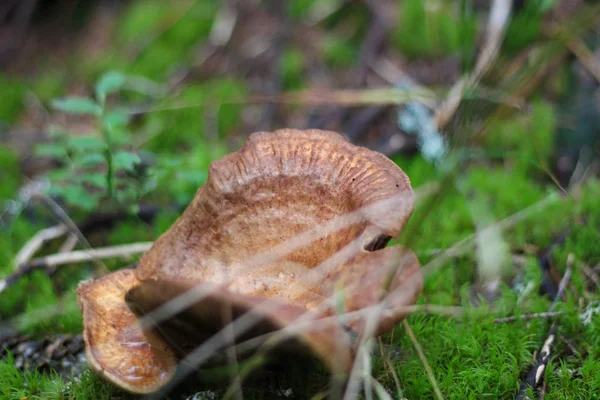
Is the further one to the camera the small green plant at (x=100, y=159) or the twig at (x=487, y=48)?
the twig at (x=487, y=48)

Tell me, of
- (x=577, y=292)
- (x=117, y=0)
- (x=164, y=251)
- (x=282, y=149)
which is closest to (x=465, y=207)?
(x=577, y=292)

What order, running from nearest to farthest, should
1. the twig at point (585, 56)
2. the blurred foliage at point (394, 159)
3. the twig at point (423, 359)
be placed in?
the twig at point (423, 359), the blurred foliage at point (394, 159), the twig at point (585, 56)

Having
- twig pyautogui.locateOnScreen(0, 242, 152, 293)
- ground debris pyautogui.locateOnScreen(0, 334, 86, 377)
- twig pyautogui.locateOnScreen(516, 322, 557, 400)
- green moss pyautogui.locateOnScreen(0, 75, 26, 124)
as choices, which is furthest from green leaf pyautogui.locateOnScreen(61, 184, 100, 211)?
green moss pyautogui.locateOnScreen(0, 75, 26, 124)

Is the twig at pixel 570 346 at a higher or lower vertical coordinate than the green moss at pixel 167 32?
lower

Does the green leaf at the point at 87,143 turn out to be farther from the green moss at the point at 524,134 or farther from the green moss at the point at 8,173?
the green moss at the point at 524,134

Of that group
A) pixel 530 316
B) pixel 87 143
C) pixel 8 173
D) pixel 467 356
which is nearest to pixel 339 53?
pixel 87 143

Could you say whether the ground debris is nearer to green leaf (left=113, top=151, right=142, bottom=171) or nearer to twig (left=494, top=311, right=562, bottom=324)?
green leaf (left=113, top=151, right=142, bottom=171)

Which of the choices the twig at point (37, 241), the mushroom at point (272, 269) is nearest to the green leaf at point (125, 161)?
the mushroom at point (272, 269)

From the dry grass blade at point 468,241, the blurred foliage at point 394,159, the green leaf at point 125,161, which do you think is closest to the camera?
the blurred foliage at point 394,159

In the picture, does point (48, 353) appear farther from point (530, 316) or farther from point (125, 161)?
point (530, 316)

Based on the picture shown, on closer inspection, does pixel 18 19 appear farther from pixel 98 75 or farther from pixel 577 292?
pixel 577 292
